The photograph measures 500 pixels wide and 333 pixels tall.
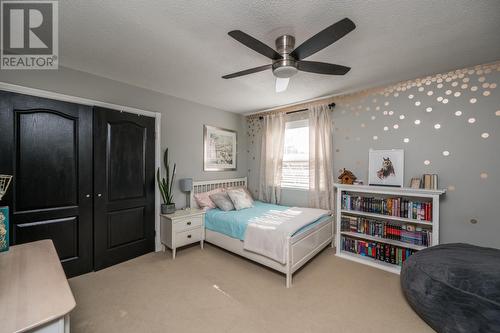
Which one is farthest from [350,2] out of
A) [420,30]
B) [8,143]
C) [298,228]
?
[8,143]

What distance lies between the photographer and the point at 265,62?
234 centimetres

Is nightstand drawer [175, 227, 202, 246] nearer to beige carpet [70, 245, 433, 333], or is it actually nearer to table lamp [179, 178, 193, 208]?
beige carpet [70, 245, 433, 333]

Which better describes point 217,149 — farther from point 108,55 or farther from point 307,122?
point 108,55

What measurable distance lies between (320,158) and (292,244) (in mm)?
1777

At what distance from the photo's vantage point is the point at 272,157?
4285 millimetres

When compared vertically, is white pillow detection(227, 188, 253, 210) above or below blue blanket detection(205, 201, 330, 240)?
above

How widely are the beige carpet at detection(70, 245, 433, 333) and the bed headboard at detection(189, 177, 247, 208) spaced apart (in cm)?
112

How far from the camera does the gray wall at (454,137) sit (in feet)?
7.89

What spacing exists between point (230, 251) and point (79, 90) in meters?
2.93

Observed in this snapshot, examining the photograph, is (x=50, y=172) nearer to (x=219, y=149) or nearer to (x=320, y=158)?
(x=219, y=149)

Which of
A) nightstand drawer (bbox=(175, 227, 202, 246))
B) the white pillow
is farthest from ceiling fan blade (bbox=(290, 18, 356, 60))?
nightstand drawer (bbox=(175, 227, 202, 246))

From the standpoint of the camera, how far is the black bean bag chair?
1.53 m

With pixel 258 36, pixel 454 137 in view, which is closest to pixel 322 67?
pixel 258 36
